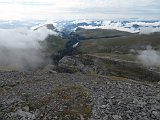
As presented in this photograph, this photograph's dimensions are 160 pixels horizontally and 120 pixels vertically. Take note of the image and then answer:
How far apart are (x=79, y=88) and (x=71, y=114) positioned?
A: 9773mm

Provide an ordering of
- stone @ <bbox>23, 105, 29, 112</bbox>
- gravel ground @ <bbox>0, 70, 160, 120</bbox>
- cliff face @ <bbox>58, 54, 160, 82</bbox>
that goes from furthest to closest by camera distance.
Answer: cliff face @ <bbox>58, 54, 160, 82</bbox> → stone @ <bbox>23, 105, 29, 112</bbox> → gravel ground @ <bbox>0, 70, 160, 120</bbox>

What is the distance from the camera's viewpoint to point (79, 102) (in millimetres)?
43375

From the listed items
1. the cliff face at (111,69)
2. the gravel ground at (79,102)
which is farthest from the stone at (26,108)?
the cliff face at (111,69)

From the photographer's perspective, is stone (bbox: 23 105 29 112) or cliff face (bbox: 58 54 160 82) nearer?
stone (bbox: 23 105 29 112)

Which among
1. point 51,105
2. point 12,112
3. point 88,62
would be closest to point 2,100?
point 12,112

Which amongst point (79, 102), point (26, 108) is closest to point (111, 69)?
point (79, 102)

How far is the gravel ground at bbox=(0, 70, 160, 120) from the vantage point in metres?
39.8

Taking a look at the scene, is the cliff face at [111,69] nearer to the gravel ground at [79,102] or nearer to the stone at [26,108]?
the gravel ground at [79,102]

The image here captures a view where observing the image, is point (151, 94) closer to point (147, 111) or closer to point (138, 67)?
point (147, 111)

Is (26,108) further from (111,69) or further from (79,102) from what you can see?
(111,69)

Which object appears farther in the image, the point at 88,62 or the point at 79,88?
the point at 88,62

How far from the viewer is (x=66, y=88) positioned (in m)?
49.7

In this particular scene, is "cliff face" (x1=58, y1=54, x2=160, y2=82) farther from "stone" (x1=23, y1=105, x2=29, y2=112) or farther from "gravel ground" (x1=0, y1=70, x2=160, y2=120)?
"stone" (x1=23, y1=105, x2=29, y2=112)

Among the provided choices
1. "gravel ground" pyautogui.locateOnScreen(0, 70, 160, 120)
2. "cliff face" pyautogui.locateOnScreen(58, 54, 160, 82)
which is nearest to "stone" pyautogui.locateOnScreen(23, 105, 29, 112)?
"gravel ground" pyautogui.locateOnScreen(0, 70, 160, 120)
